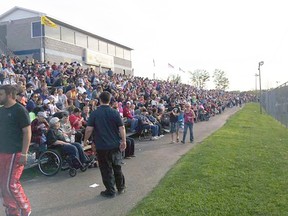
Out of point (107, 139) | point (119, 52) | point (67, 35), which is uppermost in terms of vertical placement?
point (119, 52)

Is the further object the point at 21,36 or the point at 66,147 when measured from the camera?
the point at 21,36

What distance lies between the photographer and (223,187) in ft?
22.3

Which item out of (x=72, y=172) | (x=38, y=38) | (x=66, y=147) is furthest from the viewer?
(x=38, y=38)

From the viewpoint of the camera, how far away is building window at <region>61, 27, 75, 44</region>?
36062 millimetres

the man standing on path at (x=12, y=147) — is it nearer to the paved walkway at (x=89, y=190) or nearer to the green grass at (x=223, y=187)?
the paved walkway at (x=89, y=190)

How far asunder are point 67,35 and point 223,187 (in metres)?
33.3

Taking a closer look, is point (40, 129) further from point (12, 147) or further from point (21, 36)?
point (21, 36)

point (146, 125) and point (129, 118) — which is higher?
point (129, 118)

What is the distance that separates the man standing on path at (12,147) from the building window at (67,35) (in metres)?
32.4

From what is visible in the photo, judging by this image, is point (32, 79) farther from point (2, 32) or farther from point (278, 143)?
point (2, 32)

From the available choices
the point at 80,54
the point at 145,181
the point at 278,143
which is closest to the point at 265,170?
the point at 145,181

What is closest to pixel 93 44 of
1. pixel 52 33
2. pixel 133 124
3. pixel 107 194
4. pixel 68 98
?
pixel 52 33

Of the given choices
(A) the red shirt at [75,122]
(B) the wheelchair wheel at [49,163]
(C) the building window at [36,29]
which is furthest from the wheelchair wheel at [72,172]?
(C) the building window at [36,29]

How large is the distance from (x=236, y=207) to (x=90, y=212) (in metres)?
2.45
